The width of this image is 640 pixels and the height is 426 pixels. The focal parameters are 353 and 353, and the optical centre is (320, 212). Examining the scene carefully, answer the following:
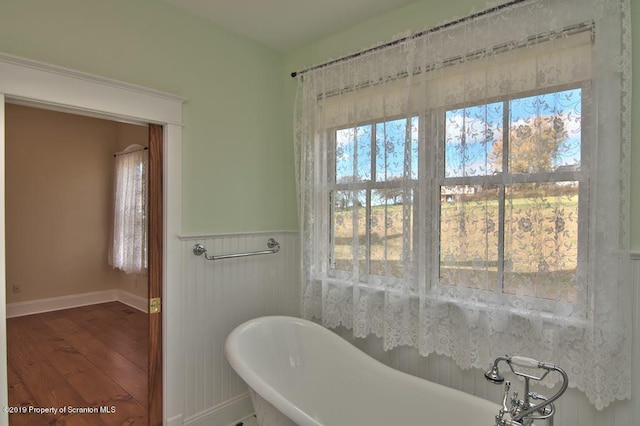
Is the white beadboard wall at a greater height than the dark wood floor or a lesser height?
greater

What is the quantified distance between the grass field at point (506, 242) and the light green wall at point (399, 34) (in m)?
0.26

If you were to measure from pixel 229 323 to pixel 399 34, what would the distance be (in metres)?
2.15

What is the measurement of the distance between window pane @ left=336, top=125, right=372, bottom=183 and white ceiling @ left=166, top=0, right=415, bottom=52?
0.71 metres

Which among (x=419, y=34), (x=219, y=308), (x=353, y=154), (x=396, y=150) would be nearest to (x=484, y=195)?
(x=396, y=150)

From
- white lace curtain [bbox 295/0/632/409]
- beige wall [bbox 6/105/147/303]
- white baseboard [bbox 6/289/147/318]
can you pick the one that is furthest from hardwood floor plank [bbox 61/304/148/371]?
white lace curtain [bbox 295/0/632/409]

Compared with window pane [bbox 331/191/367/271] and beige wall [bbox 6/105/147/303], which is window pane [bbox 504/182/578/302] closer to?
window pane [bbox 331/191/367/271]

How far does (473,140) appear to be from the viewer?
1.76 metres

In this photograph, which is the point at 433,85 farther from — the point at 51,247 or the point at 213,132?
the point at 51,247

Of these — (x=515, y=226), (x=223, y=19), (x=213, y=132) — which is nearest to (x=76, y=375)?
(x=213, y=132)

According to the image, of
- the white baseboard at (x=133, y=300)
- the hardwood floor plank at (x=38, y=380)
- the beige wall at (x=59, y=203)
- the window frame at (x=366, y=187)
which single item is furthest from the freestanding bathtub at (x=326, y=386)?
the beige wall at (x=59, y=203)

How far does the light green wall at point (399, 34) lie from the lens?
1445mm

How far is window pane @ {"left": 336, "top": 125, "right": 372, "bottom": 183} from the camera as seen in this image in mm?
2209

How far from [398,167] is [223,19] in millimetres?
1495

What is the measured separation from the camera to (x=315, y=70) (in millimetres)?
2471
